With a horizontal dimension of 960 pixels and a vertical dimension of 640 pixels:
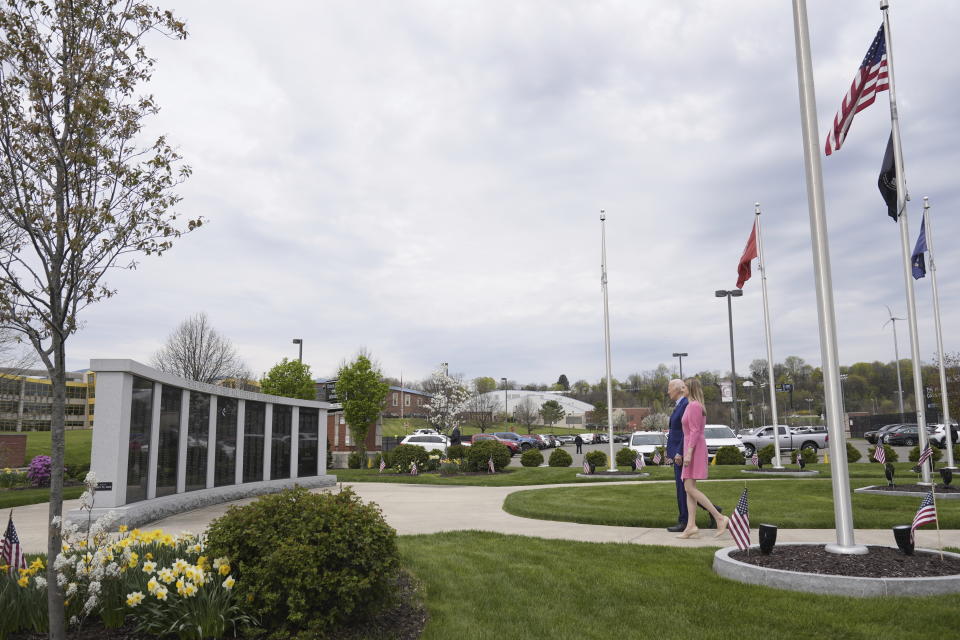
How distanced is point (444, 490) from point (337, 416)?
2823 cm

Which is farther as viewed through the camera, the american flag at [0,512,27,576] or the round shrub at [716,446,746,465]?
the round shrub at [716,446,746,465]

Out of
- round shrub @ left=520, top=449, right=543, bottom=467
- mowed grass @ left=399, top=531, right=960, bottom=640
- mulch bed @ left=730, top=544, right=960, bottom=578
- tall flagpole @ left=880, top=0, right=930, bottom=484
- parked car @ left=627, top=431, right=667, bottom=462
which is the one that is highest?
tall flagpole @ left=880, top=0, right=930, bottom=484

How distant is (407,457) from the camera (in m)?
22.4

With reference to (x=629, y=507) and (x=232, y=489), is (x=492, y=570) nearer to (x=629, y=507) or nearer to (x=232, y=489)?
(x=629, y=507)

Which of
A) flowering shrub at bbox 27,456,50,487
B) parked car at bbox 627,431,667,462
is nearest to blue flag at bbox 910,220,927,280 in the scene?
parked car at bbox 627,431,667,462

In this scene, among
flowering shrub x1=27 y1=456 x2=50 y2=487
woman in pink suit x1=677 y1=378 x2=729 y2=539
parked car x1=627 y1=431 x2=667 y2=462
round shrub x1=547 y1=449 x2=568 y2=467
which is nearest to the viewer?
woman in pink suit x1=677 y1=378 x2=729 y2=539

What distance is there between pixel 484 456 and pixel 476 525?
477 inches

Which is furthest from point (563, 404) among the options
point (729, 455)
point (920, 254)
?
point (920, 254)

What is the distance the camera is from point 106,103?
444 centimetres

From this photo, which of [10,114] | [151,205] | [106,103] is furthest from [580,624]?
[10,114]

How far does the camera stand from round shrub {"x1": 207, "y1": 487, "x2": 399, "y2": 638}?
4.30 metres

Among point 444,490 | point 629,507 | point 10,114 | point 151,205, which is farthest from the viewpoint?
point 444,490

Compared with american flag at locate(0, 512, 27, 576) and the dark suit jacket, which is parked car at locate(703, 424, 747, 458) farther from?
american flag at locate(0, 512, 27, 576)

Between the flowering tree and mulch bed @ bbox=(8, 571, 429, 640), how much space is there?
175 feet
